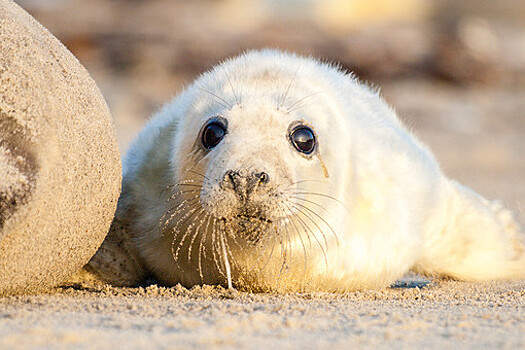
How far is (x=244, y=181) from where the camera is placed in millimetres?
2635

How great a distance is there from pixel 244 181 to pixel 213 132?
18.8 inches

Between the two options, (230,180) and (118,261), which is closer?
(230,180)

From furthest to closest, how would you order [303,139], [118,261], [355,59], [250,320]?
[355,59] < [118,261] < [303,139] < [250,320]

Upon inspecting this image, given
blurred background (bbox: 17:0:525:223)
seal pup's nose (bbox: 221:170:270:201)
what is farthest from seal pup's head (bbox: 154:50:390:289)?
blurred background (bbox: 17:0:525:223)

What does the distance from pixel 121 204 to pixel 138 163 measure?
0.74 feet

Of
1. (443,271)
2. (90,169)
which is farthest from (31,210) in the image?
(443,271)

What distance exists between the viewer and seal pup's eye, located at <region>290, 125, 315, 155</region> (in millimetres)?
3025

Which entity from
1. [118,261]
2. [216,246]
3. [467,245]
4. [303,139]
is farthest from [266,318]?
[467,245]

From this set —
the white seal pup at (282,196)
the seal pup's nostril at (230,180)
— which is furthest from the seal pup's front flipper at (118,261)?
the seal pup's nostril at (230,180)

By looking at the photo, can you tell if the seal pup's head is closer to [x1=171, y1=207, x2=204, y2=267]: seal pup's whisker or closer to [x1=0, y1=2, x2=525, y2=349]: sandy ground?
[x1=171, y1=207, x2=204, y2=267]: seal pup's whisker

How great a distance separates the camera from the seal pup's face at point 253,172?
107 inches

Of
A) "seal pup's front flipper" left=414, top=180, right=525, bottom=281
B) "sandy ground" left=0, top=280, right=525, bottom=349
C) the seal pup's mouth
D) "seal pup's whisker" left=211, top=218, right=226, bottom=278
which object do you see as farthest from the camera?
"seal pup's front flipper" left=414, top=180, right=525, bottom=281

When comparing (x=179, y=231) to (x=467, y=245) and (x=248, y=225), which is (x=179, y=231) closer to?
(x=248, y=225)

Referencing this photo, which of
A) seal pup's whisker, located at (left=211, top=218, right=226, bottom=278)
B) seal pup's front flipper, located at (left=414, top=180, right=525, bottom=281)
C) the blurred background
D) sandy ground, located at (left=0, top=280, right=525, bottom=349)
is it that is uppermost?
the blurred background
